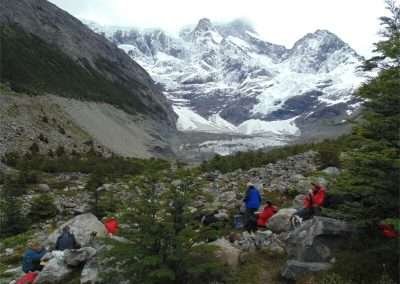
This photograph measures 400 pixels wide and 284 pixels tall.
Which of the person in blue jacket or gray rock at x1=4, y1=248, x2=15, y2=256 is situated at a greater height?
the person in blue jacket

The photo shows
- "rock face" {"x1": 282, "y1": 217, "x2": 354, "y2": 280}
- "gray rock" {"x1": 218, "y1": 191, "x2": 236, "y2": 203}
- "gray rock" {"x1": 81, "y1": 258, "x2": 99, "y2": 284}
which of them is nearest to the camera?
"rock face" {"x1": 282, "y1": 217, "x2": 354, "y2": 280}

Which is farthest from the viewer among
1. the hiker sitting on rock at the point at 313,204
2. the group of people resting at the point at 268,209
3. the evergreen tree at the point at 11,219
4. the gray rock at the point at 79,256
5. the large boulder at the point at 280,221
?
the evergreen tree at the point at 11,219

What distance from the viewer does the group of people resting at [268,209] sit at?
570 inches

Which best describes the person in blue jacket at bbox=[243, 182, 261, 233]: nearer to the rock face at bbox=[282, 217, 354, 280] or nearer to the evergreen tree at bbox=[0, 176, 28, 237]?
the rock face at bbox=[282, 217, 354, 280]

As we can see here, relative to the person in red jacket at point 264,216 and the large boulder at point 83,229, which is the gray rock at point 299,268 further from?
the large boulder at point 83,229

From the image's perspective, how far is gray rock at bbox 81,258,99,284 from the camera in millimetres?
12125

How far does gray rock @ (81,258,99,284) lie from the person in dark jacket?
8.99ft

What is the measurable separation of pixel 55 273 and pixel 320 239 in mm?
6458

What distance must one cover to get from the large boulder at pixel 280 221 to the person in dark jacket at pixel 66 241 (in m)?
5.51

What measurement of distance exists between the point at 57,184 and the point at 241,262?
917 inches

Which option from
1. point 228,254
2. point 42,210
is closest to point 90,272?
point 228,254

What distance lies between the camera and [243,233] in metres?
14.7

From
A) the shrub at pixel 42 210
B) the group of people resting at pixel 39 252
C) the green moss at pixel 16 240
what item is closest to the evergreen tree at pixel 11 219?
the green moss at pixel 16 240

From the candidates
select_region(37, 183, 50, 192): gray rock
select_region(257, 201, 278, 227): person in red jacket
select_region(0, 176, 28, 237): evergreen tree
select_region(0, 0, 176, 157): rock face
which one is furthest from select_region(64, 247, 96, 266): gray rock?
select_region(0, 0, 176, 157): rock face
